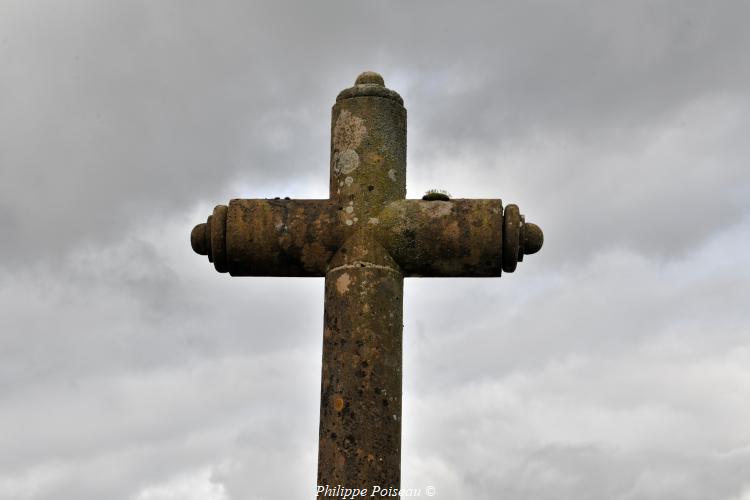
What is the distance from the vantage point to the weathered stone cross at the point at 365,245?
838 centimetres

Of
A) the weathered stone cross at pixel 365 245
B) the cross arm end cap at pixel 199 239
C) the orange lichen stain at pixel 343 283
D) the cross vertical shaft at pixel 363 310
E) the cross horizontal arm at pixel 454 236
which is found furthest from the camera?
the cross arm end cap at pixel 199 239

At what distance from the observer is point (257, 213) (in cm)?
899

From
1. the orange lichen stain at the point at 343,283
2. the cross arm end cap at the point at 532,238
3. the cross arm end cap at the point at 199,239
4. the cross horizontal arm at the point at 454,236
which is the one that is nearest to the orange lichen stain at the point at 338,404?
the orange lichen stain at the point at 343,283

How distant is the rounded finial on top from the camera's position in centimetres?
945

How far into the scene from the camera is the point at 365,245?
879cm

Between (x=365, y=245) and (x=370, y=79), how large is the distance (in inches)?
59.6

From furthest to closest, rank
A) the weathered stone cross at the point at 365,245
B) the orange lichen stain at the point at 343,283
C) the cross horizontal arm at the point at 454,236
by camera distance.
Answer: the cross horizontal arm at the point at 454,236 < the orange lichen stain at the point at 343,283 < the weathered stone cross at the point at 365,245

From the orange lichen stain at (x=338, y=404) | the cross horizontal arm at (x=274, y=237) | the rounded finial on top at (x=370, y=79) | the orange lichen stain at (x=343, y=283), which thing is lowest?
the orange lichen stain at (x=338, y=404)

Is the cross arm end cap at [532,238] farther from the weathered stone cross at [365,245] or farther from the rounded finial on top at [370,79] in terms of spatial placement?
the rounded finial on top at [370,79]

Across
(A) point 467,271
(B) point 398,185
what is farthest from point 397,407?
(B) point 398,185

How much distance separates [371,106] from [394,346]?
197cm

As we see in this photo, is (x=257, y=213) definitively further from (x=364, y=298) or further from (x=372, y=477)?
(x=372, y=477)

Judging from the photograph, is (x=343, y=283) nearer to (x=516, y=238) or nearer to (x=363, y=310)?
(x=363, y=310)

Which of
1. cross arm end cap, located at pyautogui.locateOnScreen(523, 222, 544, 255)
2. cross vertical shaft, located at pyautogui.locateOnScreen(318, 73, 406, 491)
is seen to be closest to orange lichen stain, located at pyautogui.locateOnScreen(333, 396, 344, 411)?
cross vertical shaft, located at pyautogui.locateOnScreen(318, 73, 406, 491)
